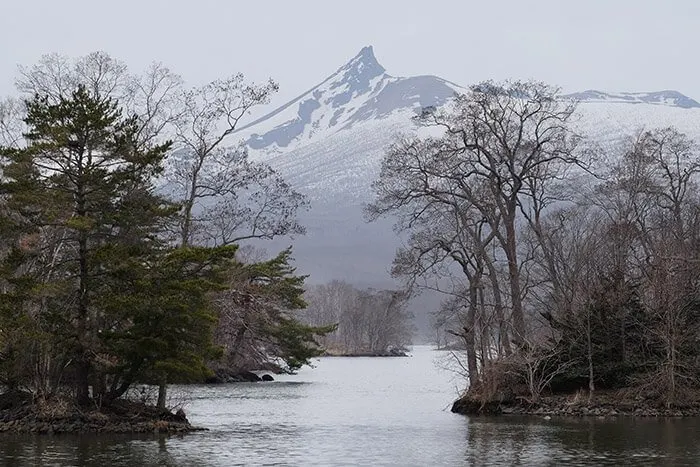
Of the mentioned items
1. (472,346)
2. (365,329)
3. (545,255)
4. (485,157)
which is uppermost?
(485,157)

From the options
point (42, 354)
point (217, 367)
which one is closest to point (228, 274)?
point (42, 354)

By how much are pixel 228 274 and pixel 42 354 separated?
10268mm

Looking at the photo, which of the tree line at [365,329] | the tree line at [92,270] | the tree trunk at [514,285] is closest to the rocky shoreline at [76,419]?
the tree line at [92,270]

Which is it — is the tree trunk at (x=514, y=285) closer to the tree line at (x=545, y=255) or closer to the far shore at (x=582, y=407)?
the tree line at (x=545, y=255)

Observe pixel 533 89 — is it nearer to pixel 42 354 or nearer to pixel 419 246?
pixel 419 246

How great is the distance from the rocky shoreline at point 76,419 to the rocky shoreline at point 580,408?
44.3ft

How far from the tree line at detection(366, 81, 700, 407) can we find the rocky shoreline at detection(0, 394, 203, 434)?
13.3 meters

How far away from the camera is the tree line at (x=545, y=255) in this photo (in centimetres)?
4253

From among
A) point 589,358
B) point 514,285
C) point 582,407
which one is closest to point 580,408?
point 582,407

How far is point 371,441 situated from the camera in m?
32.1

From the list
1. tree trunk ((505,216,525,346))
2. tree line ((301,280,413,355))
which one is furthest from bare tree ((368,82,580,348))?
tree line ((301,280,413,355))

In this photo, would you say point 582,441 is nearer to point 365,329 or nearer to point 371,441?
point 371,441

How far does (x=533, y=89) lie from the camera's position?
50.6 meters

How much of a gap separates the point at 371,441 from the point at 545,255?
20.8 meters
